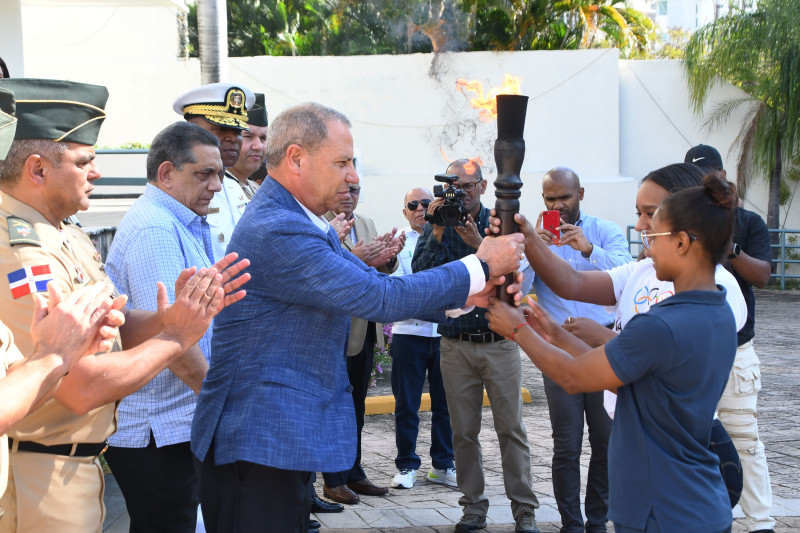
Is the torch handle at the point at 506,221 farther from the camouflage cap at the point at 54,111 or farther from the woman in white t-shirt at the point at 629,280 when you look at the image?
the camouflage cap at the point at 54,111

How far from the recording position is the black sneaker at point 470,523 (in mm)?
5574

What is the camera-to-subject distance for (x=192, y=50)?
22734 mm

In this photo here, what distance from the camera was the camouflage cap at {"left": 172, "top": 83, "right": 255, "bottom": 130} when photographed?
17.1 ft

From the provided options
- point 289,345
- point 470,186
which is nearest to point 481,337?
point 470,186

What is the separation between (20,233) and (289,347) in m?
0.98

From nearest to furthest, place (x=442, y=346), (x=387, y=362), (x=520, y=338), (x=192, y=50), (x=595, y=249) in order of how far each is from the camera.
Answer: (x=520, y=338) → (x=595, y=249) → (x=442, y=346) → (x=387, y=362) → (x=192, y=50)

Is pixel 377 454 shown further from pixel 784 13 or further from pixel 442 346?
pixel 784 13

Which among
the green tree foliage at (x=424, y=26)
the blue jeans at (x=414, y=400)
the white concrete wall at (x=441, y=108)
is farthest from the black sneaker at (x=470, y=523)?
the green tree foliage at (x=424, y=26)

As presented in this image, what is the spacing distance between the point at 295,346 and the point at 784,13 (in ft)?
64.8

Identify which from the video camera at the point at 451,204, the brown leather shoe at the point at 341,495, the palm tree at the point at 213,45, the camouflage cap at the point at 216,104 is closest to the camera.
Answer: the video camera at the point at 451,204

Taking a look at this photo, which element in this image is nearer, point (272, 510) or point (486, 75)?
point (272, 510)

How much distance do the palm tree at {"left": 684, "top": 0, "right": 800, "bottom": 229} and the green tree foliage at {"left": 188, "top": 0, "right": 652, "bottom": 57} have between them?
2.69 meters

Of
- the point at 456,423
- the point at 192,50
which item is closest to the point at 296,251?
the point at 456,423

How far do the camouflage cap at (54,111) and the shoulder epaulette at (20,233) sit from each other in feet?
1.09
